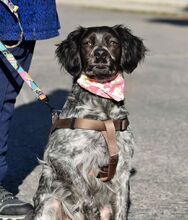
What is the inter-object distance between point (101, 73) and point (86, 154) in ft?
1.96

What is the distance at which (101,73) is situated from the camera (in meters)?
5.10

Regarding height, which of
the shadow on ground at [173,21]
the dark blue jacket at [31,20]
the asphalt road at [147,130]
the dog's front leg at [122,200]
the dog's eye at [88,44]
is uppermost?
the dark blue jacket at [31,20]

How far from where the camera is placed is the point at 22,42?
17.7 ft

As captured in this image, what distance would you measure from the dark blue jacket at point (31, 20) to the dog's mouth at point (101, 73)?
46 cm

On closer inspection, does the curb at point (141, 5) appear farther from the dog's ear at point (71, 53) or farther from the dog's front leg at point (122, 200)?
the dog's front leg at point (122, 200)

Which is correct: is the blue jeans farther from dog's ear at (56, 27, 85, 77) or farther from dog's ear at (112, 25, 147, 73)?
dog's ear at (112, 25, 147, 73)

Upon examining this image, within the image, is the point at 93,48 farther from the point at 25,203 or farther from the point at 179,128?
the point at 179,128

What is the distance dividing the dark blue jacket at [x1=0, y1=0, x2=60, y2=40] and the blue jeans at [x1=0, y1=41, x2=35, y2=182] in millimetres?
171

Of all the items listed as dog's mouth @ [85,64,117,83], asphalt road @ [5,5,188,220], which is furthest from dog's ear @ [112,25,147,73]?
asphalt road @ [5,5,188,220]

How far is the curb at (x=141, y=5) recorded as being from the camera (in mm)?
27406

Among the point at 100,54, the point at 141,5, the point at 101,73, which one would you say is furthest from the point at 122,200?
the point at 141,5

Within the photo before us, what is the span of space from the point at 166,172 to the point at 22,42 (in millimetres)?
2330

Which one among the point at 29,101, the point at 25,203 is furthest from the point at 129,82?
the point at 25,203

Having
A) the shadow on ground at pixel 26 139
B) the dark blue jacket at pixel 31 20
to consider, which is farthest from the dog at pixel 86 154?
the shadow on ground at pixel 26 139
